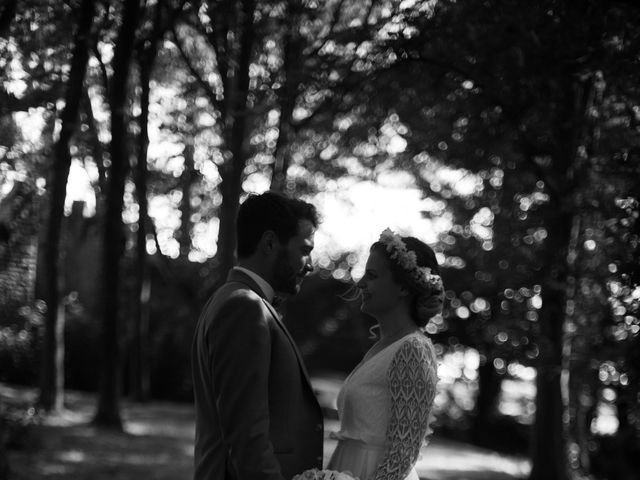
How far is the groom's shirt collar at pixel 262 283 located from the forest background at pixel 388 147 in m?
3.20

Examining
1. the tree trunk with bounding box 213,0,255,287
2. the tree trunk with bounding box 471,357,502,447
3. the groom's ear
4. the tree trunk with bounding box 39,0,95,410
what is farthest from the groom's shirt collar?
the tree trunk with bounding box 471,357,502,447

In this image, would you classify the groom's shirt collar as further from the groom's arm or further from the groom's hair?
the groom's arm

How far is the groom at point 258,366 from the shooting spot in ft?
12.6

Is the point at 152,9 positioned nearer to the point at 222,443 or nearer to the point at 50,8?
the point at 50,8

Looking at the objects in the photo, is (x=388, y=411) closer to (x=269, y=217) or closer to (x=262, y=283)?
(x=262, y=283)

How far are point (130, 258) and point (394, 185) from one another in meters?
10.3

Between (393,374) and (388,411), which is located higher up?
(393,374)

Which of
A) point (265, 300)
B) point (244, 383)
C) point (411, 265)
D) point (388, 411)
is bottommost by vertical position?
point (388, 411)

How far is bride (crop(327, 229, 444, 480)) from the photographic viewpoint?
445cm

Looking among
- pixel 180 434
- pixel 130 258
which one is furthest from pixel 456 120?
pixel 130 258

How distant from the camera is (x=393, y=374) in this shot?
14.9 ft

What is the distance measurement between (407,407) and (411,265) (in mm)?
753

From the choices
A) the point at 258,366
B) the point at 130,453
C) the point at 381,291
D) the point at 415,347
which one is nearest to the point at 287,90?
the point at 130,453

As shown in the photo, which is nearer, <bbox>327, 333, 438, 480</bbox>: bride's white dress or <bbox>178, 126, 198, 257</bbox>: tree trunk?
<bbox>327, 333, 438, 480</bbox>: bride's white dress
